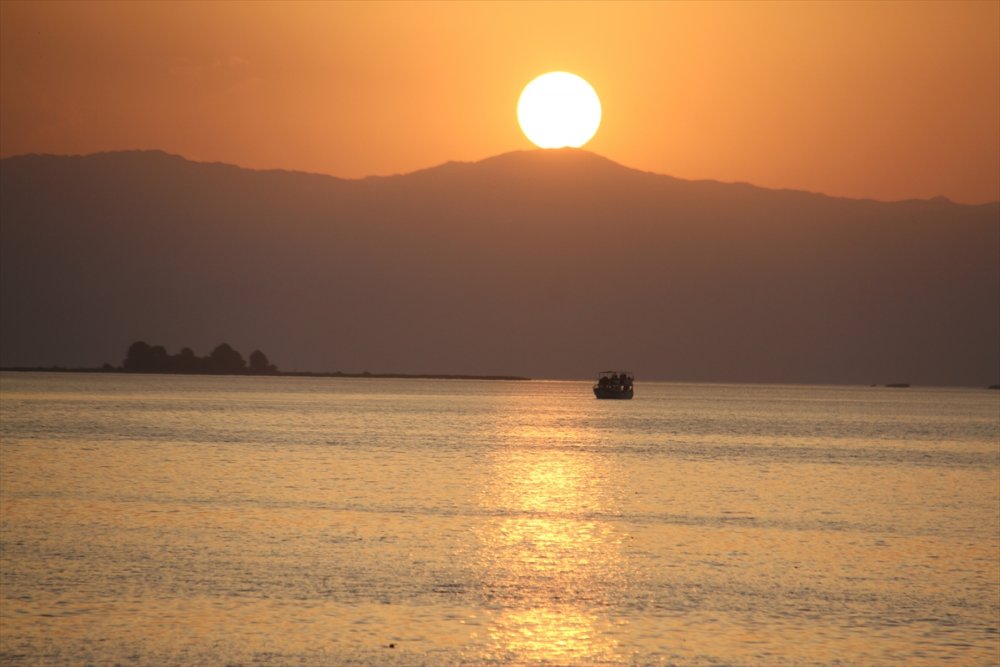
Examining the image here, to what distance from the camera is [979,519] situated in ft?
196

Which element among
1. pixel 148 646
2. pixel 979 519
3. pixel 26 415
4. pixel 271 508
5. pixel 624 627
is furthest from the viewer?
pixel 26 415

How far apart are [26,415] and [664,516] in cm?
12275

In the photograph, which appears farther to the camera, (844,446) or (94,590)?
(844,446)

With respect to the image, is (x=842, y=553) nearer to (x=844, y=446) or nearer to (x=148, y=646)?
(x=148, y=646)

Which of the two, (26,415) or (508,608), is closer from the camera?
(508,608)

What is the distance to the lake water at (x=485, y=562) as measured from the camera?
1116 inches

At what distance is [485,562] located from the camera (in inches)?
1582

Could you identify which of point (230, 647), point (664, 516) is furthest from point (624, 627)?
point (664, 516)

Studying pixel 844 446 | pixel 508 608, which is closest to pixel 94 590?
pixel 508 608

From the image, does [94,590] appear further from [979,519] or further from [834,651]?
[979,519]

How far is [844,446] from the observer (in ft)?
422

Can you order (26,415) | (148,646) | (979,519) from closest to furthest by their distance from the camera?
(148,646) → (979,519) → (26,415)

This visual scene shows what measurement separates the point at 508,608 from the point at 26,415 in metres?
141

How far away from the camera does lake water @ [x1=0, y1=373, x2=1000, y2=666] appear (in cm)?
2834
